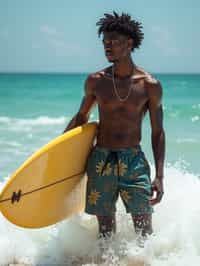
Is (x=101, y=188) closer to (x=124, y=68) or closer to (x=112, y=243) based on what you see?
(x=112, y=243)

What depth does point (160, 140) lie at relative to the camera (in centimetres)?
361

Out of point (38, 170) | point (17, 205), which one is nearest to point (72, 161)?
point (38, 170)

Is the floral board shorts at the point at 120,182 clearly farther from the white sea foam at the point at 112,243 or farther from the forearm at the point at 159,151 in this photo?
the white sea foam at the point at 112,243

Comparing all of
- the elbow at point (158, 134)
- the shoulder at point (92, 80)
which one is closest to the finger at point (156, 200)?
the elbow at point (158, 134)

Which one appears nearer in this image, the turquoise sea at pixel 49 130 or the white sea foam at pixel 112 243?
the white sea foam at pixel 112 243

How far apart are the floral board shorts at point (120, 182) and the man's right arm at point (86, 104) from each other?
307 mm

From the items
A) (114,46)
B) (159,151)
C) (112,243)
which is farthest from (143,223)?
(114,46)

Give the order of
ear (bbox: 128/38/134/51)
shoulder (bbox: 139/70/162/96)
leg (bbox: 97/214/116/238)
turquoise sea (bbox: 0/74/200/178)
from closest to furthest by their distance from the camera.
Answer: shoulder (bbox: 139/70/162/96) → ear (bbox: 128/38/134/51) → leg (bbox: 97/214/116/238) → turquoise sea (bbox: 0/74/200/178)

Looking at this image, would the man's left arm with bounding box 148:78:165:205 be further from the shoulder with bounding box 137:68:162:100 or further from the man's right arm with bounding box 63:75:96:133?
the man's right arm with bounding box 63:75:96:133

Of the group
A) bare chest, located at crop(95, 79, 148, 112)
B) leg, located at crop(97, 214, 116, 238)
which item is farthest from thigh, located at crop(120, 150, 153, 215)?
bare chest, located at crop(95, 79, 148, 112)

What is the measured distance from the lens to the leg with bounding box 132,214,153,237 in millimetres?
3561

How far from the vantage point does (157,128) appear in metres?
3.58

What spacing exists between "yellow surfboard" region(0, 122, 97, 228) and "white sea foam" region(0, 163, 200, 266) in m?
0.27

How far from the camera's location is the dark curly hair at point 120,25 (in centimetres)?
349
